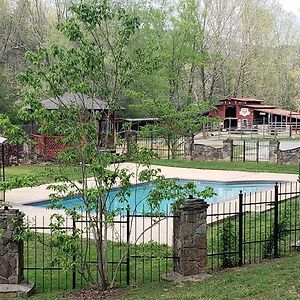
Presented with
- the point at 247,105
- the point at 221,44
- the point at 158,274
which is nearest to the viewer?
the point at 158,274

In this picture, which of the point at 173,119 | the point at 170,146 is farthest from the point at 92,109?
the point at 170,146

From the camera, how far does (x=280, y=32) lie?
2307 inches

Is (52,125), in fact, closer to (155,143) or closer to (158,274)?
(158,274)

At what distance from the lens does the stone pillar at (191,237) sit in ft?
25.0

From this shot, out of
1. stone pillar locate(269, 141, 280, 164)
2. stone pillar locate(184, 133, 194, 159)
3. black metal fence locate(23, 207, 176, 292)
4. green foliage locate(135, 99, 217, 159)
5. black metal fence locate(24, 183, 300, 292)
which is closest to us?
black metal fence locate(23, 207, 176, 292)

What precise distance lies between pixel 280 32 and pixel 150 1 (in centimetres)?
2462

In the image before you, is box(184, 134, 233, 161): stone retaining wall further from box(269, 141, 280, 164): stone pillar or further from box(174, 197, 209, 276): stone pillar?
box(174, 197, 209, 276): stone pillar

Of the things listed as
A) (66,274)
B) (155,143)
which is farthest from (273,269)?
(155,143)

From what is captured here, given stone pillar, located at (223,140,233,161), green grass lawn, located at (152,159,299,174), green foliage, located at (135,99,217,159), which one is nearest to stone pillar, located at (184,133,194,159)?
green foliage, located at (135,99,217,159)

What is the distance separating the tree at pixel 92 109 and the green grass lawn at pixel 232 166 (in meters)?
15.2

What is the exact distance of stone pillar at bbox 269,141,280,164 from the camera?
2433 cm

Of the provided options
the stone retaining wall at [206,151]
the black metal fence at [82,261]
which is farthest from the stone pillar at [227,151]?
the black metal fence at [82,261]

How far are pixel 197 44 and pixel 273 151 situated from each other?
Answer: 16.5m

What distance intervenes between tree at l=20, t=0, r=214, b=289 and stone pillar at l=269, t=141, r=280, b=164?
57.0ft
